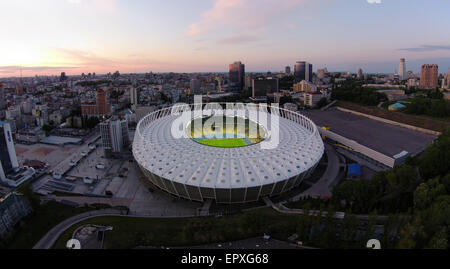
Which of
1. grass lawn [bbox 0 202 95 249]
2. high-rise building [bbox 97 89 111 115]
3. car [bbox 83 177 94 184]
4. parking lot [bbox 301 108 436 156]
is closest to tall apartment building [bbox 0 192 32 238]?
grass lawn [bbox 0 202 95 249]

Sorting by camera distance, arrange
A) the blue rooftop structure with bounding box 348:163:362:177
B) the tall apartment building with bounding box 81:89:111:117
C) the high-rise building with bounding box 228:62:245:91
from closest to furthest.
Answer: the blue rooftop structure with bounding box 348:163:362:177 < the tall apartment building with bounding box 81:89:111:117 < the high-rise building with bounding box 228:62:245:91

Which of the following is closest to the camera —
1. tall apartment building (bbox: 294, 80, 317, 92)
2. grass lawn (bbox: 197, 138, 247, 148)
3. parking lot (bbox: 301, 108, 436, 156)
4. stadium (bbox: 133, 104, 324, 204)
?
stadium (bbox: 133, 104, 324, 204)

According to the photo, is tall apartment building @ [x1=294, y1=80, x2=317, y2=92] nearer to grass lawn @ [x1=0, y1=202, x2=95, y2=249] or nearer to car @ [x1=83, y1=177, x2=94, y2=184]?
car @ [x1=83, y1=177, x2=94, y2=184]

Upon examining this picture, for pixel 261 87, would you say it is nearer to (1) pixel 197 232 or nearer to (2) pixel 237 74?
(2) pixel 237 74

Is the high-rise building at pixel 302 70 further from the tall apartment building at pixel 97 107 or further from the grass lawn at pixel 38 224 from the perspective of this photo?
the grass lawn at pixel 38 224
